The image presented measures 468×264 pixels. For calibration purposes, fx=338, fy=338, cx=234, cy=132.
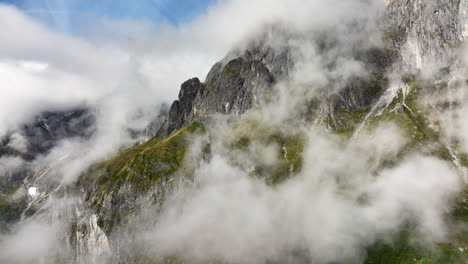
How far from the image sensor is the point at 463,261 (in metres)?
183

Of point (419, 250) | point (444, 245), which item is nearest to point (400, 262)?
point (419, 250)

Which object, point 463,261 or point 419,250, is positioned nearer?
point 463,261

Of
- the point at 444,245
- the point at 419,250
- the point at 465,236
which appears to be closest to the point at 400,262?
the point at 419,250

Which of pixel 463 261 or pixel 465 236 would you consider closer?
pixel 463 261

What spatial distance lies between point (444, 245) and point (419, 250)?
14.0 meters

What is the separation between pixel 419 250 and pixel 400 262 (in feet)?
45.5

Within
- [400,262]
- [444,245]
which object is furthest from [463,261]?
[400,262]

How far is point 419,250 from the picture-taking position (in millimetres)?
199625

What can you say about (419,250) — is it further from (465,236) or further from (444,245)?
(465,236)

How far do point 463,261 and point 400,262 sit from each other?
31.2 m

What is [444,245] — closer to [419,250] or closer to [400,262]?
[419,250]

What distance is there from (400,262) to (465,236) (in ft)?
135

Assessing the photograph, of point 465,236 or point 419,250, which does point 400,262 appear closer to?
point 419,250

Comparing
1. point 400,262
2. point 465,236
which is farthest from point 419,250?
point 465,236
